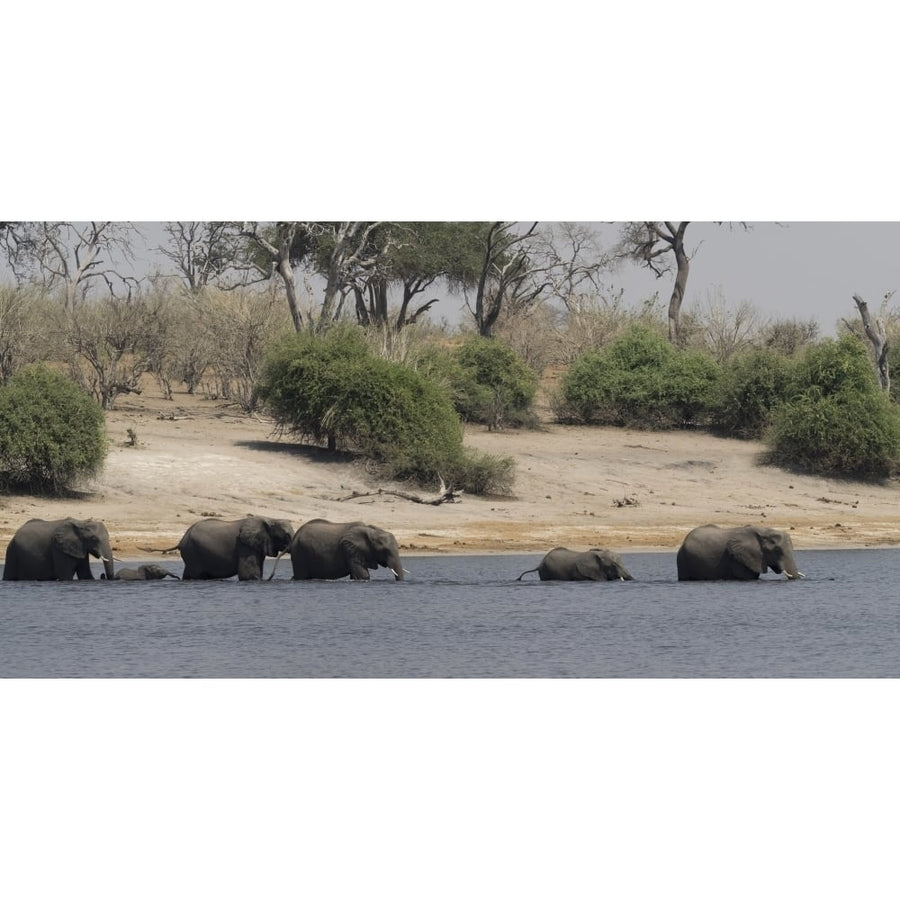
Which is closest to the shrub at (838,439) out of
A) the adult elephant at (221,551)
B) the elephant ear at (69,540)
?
the adult elephant at (221,551)

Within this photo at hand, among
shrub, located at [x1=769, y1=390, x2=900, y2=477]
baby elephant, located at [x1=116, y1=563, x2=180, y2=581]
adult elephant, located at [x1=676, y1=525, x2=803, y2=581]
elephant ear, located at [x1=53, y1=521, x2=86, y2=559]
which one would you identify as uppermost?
shrub, located at [x1=769, y1=390, x2=900, y2=477]

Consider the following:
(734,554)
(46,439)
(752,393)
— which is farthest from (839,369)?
(46,439)

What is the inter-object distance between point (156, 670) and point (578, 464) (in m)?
22.8

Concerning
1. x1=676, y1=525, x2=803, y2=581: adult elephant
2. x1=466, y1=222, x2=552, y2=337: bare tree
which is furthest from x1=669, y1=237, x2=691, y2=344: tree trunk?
x1=676, y1=525, x2=803, y2=581: adult elephant

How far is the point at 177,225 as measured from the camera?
55062mm

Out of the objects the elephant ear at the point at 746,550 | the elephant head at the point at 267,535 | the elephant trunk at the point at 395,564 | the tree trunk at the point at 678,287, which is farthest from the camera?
the tree trunk at the point at 678,287

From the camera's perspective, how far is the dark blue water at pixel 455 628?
17.6 metres

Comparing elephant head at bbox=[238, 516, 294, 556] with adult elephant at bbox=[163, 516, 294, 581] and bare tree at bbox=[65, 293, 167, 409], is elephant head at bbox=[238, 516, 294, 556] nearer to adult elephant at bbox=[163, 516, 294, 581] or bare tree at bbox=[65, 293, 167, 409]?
adult elephant at bbox=[163, 516, 294, 581]

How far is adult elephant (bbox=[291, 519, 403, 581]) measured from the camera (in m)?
24.0

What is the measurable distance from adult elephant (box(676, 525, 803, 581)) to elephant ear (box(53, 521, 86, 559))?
893cm

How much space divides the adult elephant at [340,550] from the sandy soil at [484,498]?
5.13 metres

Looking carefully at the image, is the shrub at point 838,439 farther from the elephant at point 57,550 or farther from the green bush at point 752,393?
the elephant at point 57,550

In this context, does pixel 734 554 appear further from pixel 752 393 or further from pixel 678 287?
pixel 678 287

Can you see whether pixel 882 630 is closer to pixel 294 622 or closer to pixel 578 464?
pixel 294 622
